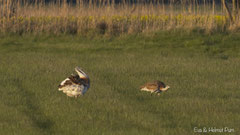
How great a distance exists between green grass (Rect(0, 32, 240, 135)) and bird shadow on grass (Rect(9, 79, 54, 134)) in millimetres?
17

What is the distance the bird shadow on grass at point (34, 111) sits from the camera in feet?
27.0

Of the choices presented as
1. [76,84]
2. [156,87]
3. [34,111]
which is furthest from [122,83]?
[34,111]

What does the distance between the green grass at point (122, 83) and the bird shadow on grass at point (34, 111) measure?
17 mm

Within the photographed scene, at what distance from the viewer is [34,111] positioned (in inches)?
369

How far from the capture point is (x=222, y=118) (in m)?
8.58

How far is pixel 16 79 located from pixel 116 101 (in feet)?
13.9

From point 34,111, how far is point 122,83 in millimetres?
3710

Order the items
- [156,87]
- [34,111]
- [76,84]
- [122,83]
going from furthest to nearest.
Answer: [122,83]
[156,87]
[76,84]
[34,111]

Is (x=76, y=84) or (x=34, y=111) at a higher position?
(x=76, y=84)

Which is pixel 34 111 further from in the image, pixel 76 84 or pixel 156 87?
pixel 156 87

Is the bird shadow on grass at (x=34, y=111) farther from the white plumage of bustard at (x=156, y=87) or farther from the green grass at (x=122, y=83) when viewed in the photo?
the white plumage of bustard at (x=156, y=87)

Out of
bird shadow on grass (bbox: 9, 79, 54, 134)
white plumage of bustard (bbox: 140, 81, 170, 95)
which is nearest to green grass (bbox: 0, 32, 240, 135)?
bird shadow on grass (bbox: 9, 79, 54, 134)

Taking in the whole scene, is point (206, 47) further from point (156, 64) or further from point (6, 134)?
point (6, 134)

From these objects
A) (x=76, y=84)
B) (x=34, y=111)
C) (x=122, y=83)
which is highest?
(x=76, y=84)
